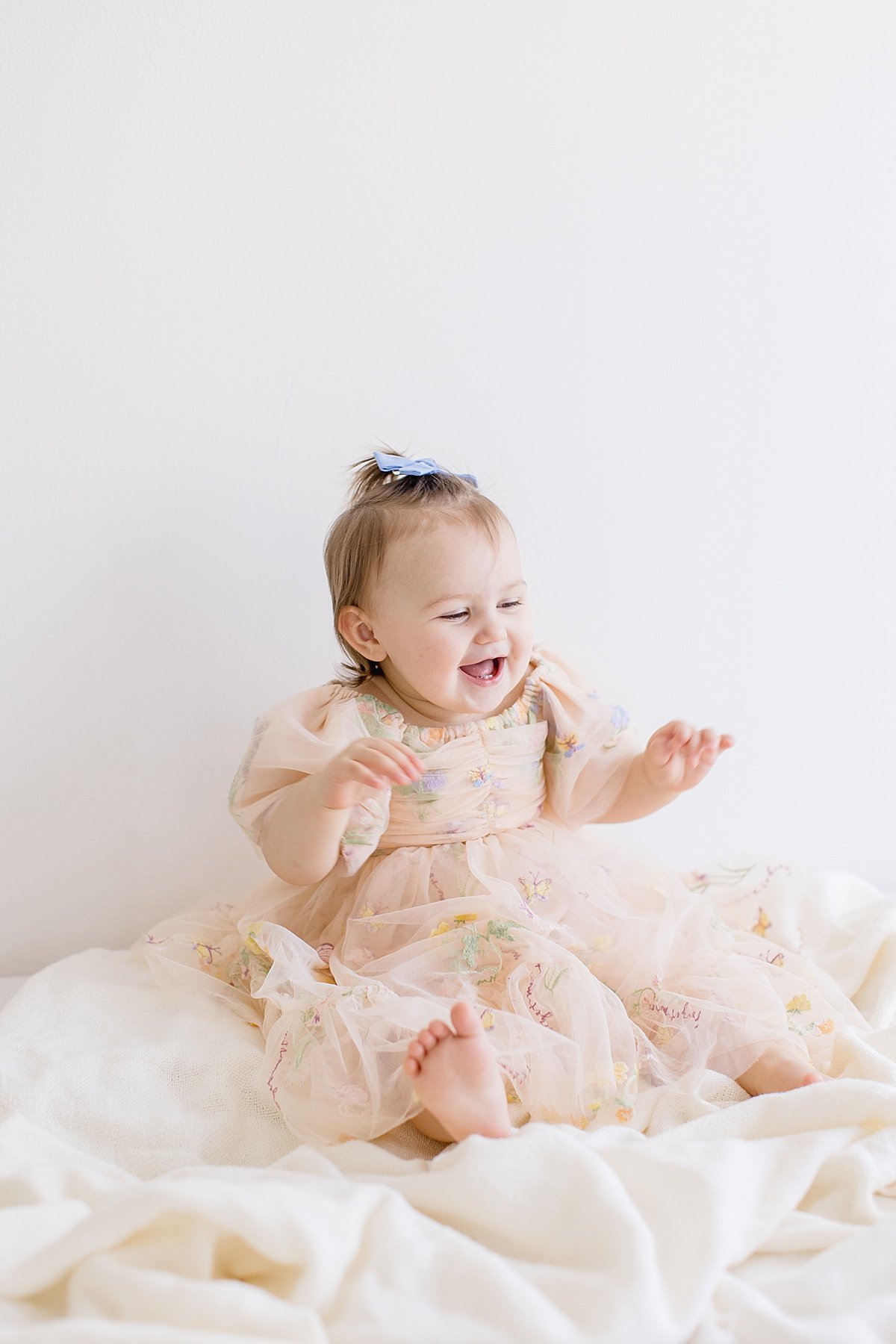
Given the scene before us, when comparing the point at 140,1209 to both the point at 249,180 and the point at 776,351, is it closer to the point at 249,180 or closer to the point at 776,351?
the point at 249,180

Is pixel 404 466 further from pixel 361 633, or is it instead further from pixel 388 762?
Result: pixel 388 762

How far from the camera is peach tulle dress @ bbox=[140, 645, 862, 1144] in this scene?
3.22 feet

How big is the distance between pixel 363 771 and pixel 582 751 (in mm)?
333

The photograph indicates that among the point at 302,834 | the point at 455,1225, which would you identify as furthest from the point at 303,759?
the point at 455,1225

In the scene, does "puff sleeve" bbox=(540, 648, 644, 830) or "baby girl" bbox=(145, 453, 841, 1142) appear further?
"puff sleeve" bbox=(540, 648, 644, 830)

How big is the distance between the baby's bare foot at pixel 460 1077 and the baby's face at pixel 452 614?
0.37m

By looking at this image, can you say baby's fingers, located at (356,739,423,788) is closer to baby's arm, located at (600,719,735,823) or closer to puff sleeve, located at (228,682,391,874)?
puff sleeve, located at (228,682,391,874)

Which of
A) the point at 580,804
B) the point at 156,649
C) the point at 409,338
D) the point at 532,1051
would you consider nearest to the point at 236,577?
the point at 156,649

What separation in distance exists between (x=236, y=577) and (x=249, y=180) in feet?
1.49

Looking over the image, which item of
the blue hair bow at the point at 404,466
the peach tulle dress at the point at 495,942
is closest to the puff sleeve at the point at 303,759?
the peach tulle dress at the point at 495,942

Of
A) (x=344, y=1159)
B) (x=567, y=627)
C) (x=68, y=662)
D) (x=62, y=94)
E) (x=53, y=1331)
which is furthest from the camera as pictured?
(x=567, y=627)

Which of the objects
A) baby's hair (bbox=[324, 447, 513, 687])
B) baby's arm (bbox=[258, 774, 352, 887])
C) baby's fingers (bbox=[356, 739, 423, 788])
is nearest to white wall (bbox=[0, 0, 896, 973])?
baby's hair (bbox=[324, 447, 513, 687])

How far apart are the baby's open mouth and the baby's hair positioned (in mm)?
124

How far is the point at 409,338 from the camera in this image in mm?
1376
